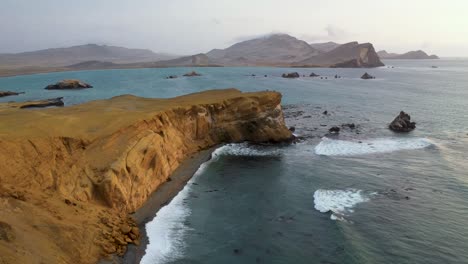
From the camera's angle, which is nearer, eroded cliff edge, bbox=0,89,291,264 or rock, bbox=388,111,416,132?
eroded cliff edge, bbox=0,89,291,264

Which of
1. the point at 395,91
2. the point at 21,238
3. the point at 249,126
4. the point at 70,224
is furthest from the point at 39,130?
the point at 395,91

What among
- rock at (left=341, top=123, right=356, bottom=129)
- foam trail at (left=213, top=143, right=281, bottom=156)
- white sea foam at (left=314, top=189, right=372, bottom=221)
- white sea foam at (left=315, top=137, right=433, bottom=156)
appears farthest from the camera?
rock at (left=341, top=123, right=356, bottom=129)

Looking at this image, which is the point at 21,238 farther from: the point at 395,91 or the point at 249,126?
the point at 395,91

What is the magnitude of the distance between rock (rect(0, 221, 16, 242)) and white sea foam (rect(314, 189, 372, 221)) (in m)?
18.7

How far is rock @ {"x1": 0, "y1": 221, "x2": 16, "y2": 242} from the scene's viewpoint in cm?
1744

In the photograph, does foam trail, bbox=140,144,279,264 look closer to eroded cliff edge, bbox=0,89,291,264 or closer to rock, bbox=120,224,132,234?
rock, bbox=120,224,132,234

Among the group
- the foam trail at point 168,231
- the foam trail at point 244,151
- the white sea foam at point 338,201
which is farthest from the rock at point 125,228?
the foam trail at point 244,151

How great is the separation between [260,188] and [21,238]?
18865mm

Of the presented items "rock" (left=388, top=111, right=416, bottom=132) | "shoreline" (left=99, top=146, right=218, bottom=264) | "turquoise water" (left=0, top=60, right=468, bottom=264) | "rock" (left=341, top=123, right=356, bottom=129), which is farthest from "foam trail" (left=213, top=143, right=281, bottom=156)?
"rock" (left=388, top=111, right=416, bottom=132)

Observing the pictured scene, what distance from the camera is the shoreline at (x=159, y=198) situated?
2120 centimetres

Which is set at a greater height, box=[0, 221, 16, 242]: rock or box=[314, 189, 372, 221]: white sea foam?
box=[0, 221, 16, 242]: rock

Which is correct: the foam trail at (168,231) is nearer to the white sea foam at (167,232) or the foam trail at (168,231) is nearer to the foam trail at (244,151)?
the white sea foam at (167,232)

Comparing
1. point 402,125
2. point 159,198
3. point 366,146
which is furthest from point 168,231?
point 402,125

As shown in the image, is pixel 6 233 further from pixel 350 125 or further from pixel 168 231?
pixel 350 125
